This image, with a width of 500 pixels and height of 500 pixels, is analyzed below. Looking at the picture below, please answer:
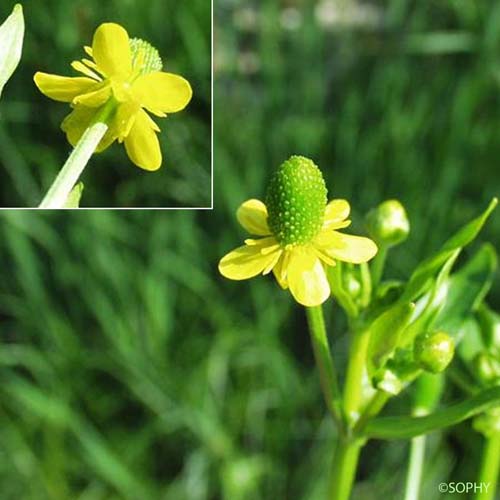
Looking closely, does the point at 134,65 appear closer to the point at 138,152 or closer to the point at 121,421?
the point at 138,152

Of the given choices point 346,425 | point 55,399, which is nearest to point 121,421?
point 55,399

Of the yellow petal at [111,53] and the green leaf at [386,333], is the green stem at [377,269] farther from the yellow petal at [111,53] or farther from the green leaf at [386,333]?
the yellow petal at [111,53]

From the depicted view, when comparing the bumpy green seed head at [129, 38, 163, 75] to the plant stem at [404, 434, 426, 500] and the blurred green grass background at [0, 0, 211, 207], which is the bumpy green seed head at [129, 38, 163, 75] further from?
the blurred green grass background at [0, 0, 211, 207]

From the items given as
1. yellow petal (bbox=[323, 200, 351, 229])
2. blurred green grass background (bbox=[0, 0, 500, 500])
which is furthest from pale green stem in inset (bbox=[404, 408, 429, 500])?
blurred green grass background (bbox=[0, 0, 500, 500])

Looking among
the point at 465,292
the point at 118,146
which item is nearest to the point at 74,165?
the point at 465,292

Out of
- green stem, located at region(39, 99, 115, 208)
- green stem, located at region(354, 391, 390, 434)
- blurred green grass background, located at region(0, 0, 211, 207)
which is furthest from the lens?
blurred green grass background, located at region(0, 0, 211, 207)

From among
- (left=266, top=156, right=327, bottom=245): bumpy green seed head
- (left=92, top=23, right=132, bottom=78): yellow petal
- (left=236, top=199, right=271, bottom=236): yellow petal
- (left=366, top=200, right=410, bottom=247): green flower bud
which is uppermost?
(left=92, top=23, right=132, bottom=78): yellow petal

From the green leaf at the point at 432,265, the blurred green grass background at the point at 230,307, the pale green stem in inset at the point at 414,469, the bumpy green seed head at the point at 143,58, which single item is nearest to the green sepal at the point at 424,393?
the pale green stem in inset at the point at 414,469

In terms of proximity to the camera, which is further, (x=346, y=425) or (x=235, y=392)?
(x=235, y=392)
